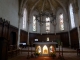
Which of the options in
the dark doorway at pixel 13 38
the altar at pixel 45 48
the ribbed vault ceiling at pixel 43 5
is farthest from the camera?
the ribbed vault ceiling at pixel 43 5

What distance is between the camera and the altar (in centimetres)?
852

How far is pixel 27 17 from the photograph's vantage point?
19.9 metres

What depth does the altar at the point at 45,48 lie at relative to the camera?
8516mm

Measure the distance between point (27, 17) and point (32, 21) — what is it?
169cm

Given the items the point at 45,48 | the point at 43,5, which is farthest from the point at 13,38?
the point at 43,5

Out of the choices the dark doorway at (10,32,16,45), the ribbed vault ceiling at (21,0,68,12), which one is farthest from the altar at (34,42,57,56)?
the ribbed vault ceiling at (21,0,68,12)

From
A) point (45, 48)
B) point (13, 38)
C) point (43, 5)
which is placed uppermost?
point (43, 5)

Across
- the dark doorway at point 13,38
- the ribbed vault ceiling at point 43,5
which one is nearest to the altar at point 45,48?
the dark doorway at point 13,38

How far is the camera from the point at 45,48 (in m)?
8.66

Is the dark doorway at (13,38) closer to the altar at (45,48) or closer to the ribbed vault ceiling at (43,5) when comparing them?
the altar at (45,48)

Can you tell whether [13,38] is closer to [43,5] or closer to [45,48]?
[45,48]

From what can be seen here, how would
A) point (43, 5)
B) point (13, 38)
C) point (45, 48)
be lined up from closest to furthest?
point (45, 48)
point (13, 38)
point (43, 5)

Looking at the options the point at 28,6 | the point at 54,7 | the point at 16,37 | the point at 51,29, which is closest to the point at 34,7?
the point at 28,6

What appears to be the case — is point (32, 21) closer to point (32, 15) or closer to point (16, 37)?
point (32, 15)
